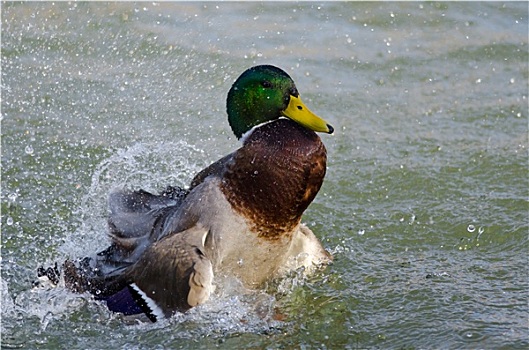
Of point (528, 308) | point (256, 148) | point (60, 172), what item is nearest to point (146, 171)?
point (60, 172)

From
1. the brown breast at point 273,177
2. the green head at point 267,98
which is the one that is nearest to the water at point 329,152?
the brown breast at point 273,177

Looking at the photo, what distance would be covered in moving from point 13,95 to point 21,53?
934 millimetres

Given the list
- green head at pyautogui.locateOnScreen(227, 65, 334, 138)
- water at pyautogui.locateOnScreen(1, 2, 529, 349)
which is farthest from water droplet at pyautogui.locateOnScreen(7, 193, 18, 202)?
green head at pyautogui.locateOnScreen(227, 65, 334, 138)

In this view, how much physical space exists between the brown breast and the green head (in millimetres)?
118

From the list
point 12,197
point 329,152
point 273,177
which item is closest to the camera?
point 273,177

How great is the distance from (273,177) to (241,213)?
0.75ft

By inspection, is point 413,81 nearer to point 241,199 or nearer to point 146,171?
point 146,171

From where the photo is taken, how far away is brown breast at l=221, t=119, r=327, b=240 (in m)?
3.99

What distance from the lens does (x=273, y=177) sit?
3.99m

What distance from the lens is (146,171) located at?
578 cm

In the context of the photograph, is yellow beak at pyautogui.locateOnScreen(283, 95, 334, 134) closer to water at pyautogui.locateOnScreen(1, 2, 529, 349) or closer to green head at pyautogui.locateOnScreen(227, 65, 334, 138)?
green head at pyautogui.locateOnScreen(227, 65, 334, 138)

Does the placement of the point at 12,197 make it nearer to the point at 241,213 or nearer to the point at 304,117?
the point at 241,213

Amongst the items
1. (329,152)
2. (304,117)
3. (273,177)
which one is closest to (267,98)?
(304,117)

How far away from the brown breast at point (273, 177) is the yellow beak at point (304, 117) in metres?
0.06
